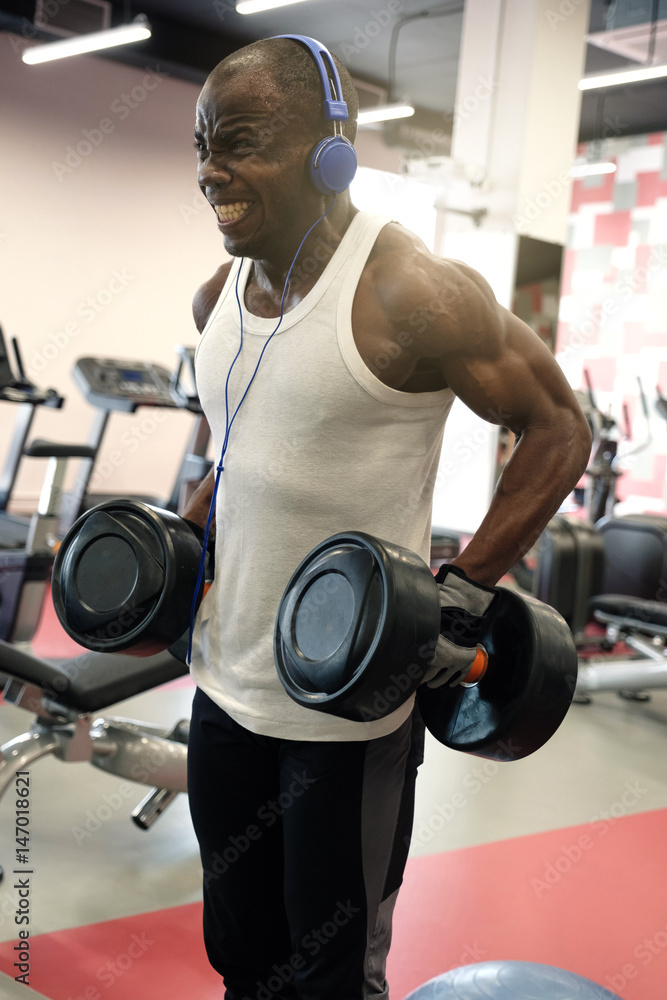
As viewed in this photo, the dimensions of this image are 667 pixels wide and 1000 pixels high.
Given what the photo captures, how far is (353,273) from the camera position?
1.14 metres

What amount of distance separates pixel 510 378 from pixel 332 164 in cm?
34

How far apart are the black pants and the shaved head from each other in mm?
776

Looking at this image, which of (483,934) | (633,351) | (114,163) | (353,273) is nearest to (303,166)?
(353,273)

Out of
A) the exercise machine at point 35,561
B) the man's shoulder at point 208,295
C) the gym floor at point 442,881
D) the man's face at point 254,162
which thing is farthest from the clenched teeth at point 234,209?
the exercise machine at point 35,561

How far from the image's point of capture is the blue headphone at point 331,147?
1.13m

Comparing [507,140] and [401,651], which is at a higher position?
[507,140]

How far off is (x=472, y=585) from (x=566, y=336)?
9468 millimetres

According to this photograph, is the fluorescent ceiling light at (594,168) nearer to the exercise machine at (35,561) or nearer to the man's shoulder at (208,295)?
the exercise machine at (35,561)

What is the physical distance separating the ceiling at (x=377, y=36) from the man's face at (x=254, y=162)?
6111mm

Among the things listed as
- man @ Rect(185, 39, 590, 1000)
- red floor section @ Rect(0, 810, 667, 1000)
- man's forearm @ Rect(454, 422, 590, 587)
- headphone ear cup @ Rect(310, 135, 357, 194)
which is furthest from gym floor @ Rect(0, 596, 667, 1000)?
headphone ear cup @ Rect(310, 135, 357, 194)

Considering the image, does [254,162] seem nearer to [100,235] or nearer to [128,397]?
[128,397]

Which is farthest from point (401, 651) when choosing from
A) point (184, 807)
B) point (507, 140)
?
point (507, 140)

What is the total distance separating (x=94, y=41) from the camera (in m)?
6.00

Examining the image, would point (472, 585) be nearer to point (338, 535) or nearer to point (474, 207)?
point (338, 535)
